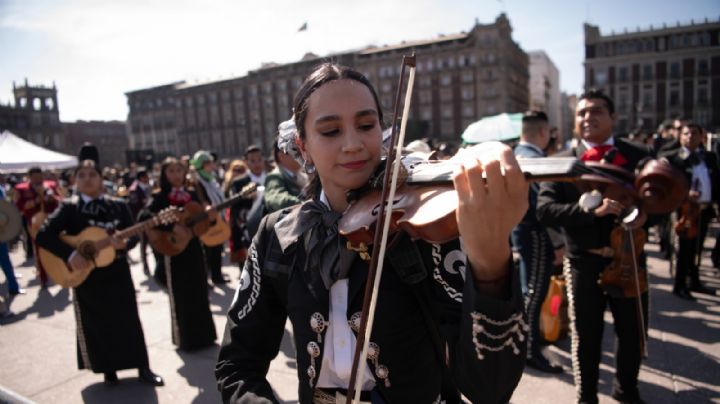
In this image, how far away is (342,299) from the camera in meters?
1.39

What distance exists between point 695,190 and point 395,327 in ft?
19.9

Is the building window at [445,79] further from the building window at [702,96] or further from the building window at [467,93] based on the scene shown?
the building window at [702,96]

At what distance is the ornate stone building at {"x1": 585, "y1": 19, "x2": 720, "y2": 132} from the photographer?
169 feet

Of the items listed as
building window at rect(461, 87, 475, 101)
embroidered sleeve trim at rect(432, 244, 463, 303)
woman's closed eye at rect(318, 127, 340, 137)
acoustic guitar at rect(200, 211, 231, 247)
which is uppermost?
building window at rect(461, 87, 475, 101)

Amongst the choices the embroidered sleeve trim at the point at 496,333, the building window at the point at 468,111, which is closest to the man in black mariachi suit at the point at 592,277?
the embroidered sleeve trim at the point at 496,333

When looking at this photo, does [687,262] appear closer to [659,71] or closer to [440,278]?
[440,278]

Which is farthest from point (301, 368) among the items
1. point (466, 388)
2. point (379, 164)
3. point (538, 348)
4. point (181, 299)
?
point (181, 299)

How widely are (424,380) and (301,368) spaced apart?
0.43m

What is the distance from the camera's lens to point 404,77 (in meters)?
1.17

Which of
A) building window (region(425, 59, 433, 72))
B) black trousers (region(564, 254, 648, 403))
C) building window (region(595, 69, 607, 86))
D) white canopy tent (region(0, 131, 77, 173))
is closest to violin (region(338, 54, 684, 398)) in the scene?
black trousers (region(564, 254, 648, 403))

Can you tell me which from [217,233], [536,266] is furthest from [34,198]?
[536,266]

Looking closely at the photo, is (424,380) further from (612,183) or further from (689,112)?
(689,112)

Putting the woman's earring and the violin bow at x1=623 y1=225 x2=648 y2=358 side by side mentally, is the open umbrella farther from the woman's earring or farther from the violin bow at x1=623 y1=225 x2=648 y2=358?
the woman's earring

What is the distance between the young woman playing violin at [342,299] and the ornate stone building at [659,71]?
6218 centimetres
